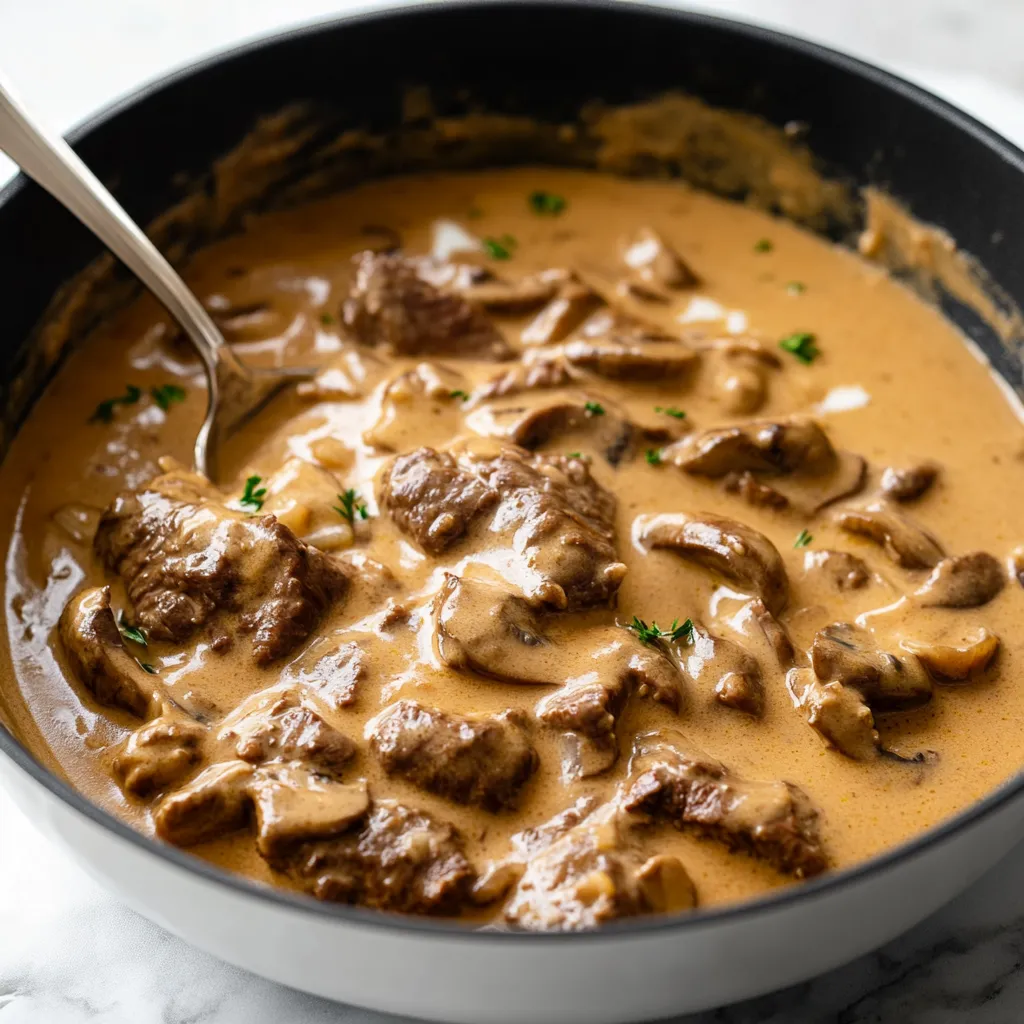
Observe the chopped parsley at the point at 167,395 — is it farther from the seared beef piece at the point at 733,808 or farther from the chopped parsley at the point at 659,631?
the seared beef piece at the point at 733,808

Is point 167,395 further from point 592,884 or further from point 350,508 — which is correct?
point 592,884

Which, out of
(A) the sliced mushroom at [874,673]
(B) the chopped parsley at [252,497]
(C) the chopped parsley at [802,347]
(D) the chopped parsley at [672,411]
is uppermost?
(C) the chopped parsley at [802,347]

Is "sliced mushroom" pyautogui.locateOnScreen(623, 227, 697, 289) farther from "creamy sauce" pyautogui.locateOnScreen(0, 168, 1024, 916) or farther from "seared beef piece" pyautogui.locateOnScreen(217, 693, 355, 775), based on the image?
"seared beef piece" pyautogui.locateOnScreen(217, 693, 355, 775)

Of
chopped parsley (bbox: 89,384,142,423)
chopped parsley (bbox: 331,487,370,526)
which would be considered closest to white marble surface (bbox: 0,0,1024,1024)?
chopped parsley (bbox: 331,487,370,526)

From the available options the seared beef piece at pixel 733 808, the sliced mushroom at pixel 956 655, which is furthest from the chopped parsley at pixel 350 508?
the sliced mushroom at pixel 956 655

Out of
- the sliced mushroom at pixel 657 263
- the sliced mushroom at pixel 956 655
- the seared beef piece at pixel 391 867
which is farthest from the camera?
the sliced mushroom at pixel 657 263

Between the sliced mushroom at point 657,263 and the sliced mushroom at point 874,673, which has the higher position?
the sliced mushroom at point 657,263

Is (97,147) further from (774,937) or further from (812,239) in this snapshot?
(774,937)
